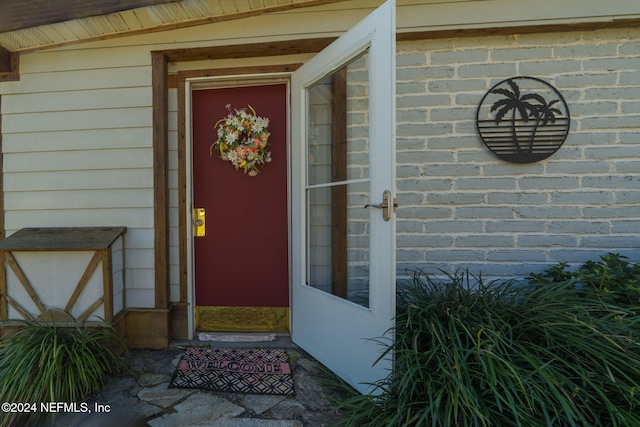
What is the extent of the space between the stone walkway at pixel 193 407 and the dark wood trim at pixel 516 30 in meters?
2.34

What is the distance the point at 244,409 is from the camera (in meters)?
1.59

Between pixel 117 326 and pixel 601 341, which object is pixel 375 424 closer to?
pixel 601 341

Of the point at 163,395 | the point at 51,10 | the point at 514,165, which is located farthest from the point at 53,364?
the point at 514,165

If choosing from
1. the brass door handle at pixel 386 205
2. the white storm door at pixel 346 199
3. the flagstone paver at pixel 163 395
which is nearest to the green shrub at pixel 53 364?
the flagstone paver at pixel 163 395

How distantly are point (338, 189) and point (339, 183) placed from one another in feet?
0.15

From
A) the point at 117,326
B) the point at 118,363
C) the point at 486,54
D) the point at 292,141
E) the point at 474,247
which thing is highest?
the point at 486,54

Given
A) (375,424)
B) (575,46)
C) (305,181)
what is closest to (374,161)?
(305,181)

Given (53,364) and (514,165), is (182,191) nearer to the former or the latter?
(53,364)

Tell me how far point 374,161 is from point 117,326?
2.05 meters

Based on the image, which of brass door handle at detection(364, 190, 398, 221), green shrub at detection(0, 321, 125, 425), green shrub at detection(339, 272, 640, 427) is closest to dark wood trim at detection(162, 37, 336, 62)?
brass door handle at detection(364, 190, 398, 221)

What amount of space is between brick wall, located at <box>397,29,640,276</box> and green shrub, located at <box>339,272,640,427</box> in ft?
1.91

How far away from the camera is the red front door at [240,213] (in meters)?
2.32

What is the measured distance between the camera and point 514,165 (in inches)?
80.2

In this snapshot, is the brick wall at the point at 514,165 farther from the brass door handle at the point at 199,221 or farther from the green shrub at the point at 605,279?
the brass door handle at the point at 199,221
